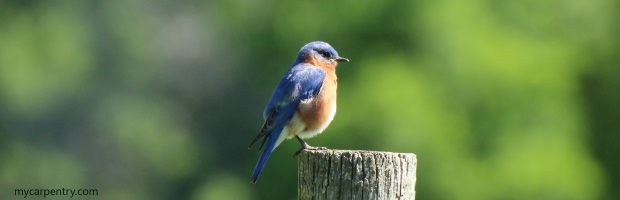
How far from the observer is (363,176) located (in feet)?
22.9

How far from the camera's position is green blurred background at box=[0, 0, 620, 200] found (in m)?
16.7

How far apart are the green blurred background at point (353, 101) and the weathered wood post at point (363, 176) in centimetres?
832

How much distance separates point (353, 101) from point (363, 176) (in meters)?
9.55

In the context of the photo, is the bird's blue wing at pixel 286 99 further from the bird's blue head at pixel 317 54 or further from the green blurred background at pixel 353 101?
the green blurred background at pixel 353 101

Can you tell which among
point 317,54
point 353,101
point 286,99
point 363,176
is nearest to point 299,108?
Result: point 286,99

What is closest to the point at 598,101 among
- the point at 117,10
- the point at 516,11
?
the point at 516,11

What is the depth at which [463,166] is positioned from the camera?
54.1 ft

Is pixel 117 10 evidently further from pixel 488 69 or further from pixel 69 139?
pixel 488 69

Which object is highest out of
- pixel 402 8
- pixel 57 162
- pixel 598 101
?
pixel 402 8

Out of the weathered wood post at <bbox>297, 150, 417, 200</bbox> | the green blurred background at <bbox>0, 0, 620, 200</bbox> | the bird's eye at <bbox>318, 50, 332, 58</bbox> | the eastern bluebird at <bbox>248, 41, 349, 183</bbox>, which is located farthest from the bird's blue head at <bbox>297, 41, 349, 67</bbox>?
the green blurred background at <bbox>0, 0, 620, 200</bbox>

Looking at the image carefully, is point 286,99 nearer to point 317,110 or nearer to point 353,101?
point 317,110

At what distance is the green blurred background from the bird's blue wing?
5865 millimetres

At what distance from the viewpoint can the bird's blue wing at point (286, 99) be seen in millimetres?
9438

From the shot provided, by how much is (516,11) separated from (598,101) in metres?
2.14
